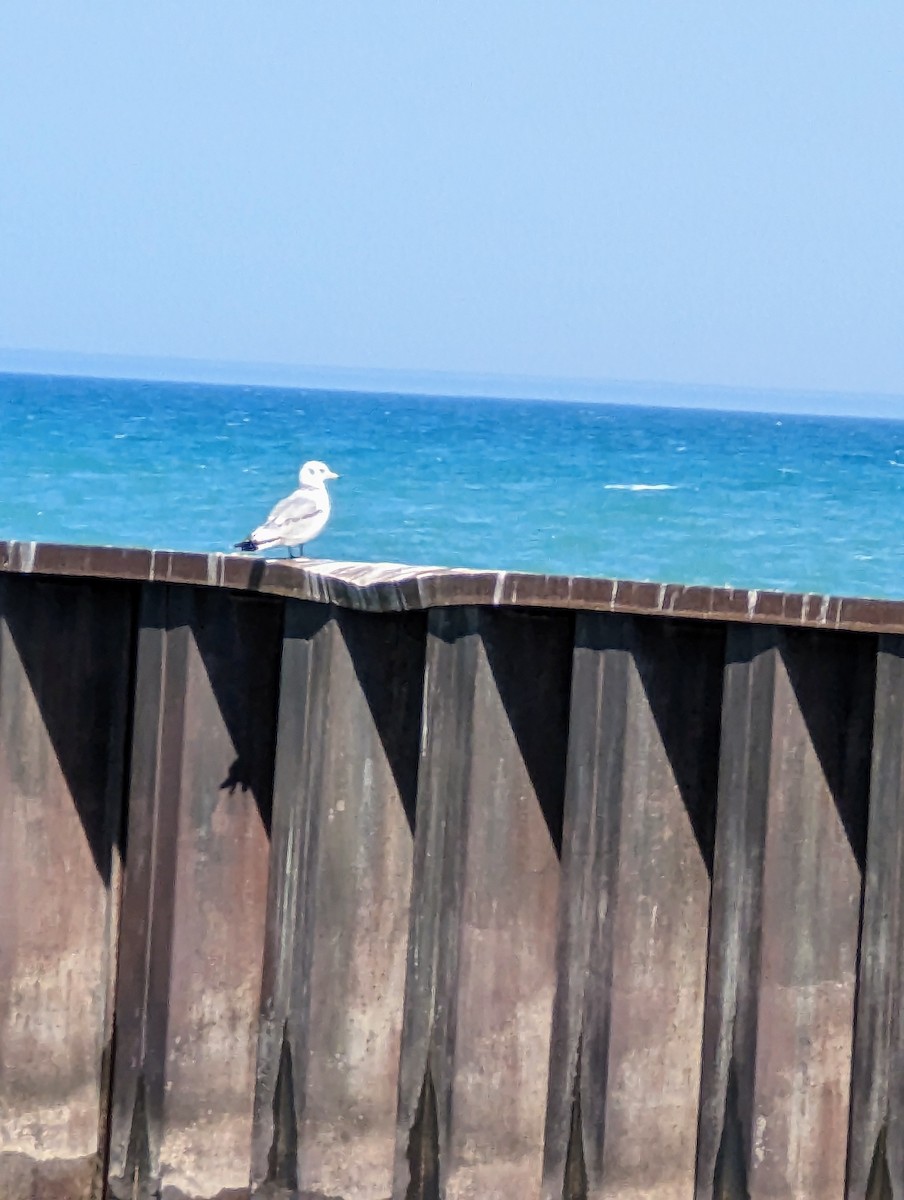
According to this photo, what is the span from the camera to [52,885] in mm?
5547

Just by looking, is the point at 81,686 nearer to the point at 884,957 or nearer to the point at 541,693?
the point at 541,693

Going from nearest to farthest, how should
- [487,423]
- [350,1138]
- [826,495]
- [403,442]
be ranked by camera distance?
[350,1138] → [826,495] → [403,442] → [487,423]

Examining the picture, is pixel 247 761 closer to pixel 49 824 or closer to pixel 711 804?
pixel 49 824

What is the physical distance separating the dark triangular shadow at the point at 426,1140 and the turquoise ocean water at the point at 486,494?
2447cm

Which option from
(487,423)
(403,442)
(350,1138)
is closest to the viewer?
(350,1138)

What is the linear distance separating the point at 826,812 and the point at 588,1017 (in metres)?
0.78

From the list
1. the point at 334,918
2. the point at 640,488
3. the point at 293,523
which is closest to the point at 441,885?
the point at 334,918

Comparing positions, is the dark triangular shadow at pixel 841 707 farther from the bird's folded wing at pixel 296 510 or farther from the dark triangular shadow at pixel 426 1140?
the bird's folded wing at pixel 296 510

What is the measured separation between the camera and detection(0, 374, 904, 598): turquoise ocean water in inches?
1353

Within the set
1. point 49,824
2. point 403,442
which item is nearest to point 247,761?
point 49,824

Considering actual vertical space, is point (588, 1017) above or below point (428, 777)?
below

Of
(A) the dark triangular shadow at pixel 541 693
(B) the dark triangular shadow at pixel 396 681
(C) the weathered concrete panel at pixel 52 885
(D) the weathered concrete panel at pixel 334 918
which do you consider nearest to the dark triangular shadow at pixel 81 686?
(C) the weathered concrete panel at pixel 52 885

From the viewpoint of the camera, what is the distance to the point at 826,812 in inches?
190

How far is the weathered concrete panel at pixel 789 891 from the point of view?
4.80 meters
